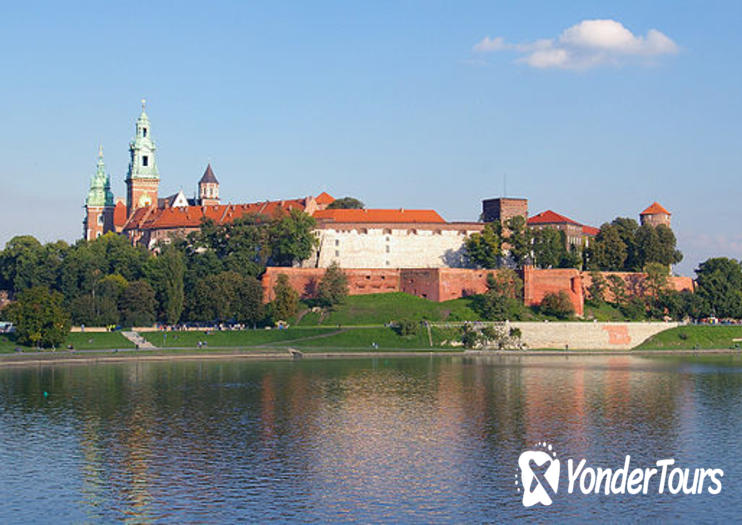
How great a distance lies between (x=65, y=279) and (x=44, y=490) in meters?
42.0

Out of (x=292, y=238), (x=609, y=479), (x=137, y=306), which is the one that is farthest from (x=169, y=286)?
(x=609, y=479)

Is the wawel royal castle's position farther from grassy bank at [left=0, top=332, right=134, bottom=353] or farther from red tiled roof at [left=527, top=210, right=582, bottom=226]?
grassy bank at [left=0, top=332, right=134, bottom=353]

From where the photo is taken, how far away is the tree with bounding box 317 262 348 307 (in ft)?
196

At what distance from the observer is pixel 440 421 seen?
2888 cm

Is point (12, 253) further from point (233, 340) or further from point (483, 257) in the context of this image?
point (483, 257)

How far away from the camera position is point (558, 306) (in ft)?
198

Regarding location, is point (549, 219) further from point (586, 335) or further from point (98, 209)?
point (98, 209)

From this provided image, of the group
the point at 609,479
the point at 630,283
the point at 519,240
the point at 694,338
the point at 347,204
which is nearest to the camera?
the point at 609,479

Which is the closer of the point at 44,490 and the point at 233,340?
the point at 44,490

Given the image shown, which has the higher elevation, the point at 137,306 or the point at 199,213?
the point at 199,213

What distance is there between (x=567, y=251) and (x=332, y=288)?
22010mm

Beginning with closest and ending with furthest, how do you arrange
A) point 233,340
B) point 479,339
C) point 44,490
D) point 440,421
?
point 44,490 → point 440,421 → point 233,340 → point 479,339

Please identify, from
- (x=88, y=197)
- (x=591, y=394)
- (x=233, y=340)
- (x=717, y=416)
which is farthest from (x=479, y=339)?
(x=88, y=197)

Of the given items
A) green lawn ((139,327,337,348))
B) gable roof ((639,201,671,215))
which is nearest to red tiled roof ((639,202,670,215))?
gable roof ((639,201,671,215))
